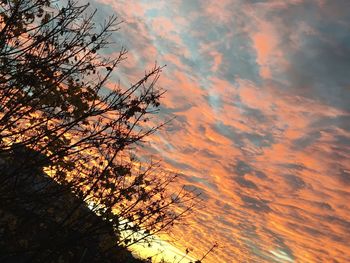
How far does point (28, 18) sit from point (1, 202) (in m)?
3.97

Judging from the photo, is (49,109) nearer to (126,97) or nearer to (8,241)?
(126,97)

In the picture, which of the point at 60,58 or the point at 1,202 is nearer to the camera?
the point at 1,202

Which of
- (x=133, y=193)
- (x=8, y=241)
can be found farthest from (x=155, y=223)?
(x=8, y=241)

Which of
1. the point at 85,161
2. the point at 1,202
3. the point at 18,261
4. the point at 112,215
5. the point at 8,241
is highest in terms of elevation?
the point at 85,161

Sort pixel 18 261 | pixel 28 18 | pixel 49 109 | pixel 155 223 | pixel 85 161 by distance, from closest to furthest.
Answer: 1. pixel 28 18
2. pixel 49 109
3. pixel 85 161
4. pixel 155 223
5. pixel 18 261

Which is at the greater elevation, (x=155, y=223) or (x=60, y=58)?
(x=60, y=58)

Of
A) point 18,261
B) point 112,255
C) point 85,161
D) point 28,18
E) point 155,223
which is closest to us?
point 28,18

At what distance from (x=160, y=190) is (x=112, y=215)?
114 inches

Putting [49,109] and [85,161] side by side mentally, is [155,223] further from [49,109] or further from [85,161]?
[49,109]

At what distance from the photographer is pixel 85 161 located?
972 cm

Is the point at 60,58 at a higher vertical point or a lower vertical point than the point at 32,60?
higher

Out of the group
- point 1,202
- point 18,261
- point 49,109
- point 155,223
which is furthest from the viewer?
point 18,261

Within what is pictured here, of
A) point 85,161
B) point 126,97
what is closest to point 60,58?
point 126,97

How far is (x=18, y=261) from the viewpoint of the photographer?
17141 millimetres
